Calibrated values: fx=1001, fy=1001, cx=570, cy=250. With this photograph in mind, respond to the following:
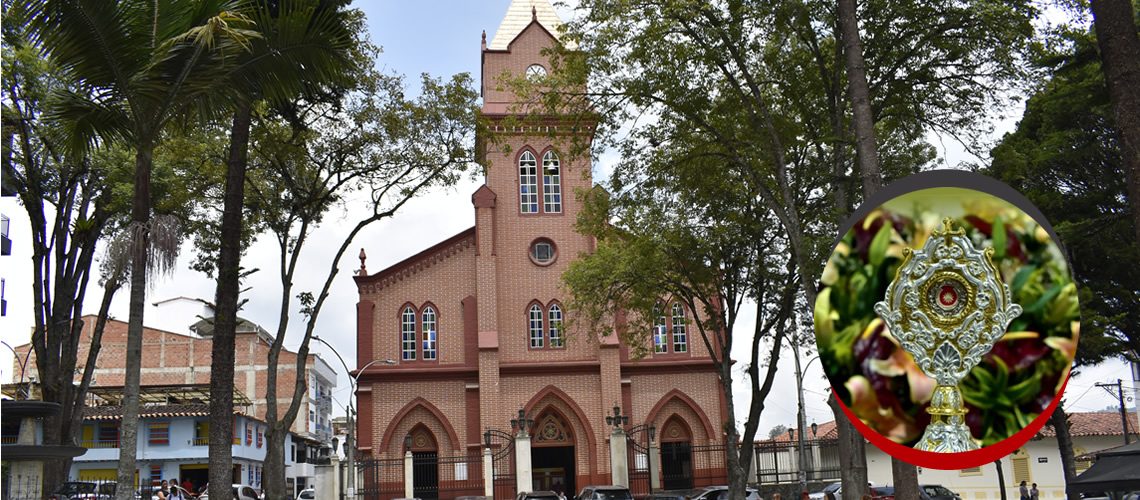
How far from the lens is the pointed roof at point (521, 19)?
4075 cm

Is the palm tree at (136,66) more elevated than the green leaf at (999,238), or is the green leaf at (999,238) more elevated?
the palm tree at (136,66)

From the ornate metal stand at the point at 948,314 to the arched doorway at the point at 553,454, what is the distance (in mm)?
32045

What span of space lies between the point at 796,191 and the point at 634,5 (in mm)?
6037

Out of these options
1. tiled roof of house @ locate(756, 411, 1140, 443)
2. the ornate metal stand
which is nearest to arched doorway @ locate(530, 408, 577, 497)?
tiled roof of house @ locate(756, 411, 1140, 443)

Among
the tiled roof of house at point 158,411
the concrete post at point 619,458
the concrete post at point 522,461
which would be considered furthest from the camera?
the tiled roof of house at point 158,411

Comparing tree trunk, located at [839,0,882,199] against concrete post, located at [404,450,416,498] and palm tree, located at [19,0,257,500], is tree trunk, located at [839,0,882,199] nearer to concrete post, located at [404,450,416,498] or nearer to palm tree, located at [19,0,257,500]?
palm tree, located at [19,0,257,500]

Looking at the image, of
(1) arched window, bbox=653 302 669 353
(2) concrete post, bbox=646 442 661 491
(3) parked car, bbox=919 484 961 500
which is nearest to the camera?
(3) parked car, bbox=919 484 961 500

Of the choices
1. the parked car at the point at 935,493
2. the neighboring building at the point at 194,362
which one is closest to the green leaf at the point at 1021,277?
the parked car at the point at 935,493

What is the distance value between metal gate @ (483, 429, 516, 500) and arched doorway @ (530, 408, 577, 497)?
1.56 m

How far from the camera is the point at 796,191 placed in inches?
781

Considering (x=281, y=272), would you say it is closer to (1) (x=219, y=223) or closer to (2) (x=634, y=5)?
(1) (x=219, y=223)

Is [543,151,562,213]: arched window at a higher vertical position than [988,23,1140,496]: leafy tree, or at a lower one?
higher

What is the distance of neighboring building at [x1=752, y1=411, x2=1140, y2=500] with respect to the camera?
36.4m

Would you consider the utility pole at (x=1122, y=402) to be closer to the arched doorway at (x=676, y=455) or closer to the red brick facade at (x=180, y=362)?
the arched doorway at (x=676, y=455)
